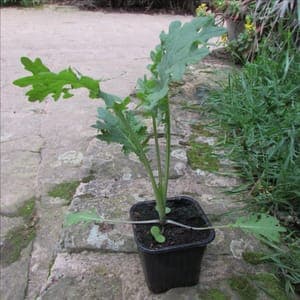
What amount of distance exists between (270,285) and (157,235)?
31 cm

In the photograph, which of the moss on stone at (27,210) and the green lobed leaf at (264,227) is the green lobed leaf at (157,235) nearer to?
the green lobed leaf at (264,227)

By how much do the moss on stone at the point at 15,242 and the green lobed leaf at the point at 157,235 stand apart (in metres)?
0.73

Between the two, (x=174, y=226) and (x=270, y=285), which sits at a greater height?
(x=174, y=226)

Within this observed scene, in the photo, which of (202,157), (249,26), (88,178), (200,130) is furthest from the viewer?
(249,26)

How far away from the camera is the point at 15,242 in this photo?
154cm

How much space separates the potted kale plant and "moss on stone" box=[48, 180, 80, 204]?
66 centimetres

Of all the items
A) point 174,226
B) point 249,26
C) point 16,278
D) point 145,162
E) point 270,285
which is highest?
point 249,26

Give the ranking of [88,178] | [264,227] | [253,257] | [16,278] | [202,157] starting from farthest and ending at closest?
[202,157] → [88,178] → [16,278] → [253,257] → [264,227]

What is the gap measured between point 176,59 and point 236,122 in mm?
989

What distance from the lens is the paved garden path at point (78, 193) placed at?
103cm

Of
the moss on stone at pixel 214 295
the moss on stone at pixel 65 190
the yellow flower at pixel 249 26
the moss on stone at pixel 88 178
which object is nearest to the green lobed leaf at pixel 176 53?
the moss on stone at pixel 214 295

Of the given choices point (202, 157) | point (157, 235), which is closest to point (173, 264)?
point (157, 235)

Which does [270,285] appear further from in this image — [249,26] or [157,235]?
[249,26]

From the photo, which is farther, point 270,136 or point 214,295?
point 270,136
